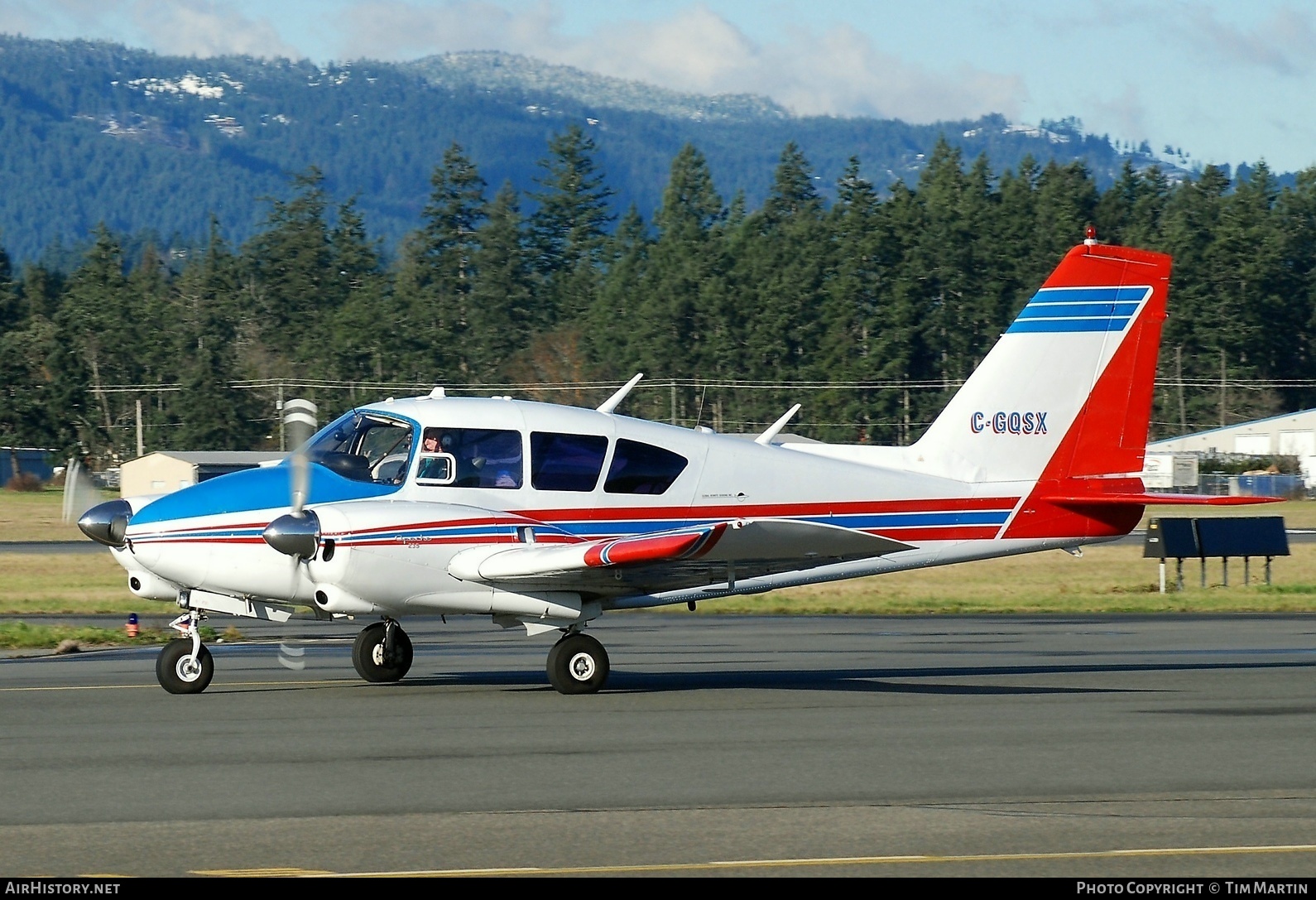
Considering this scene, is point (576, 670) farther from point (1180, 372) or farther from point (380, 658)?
point (1180, 372)

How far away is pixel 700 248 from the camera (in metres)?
102

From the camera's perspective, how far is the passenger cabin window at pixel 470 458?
1327cm

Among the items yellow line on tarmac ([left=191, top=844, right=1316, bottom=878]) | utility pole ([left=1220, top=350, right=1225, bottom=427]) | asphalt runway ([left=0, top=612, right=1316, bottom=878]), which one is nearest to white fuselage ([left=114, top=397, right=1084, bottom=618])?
asphalt runway ([left=0, top=612, right=1316, bottom=878])

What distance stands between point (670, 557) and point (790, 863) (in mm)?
5585

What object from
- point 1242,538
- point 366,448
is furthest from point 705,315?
point 366,448

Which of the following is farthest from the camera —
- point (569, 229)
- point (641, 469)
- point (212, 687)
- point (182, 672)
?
point (569, 229)

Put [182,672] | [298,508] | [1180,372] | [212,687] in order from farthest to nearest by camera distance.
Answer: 1. [1180,372]
2. [212,687]
3. [182,672]
4. [298,508]

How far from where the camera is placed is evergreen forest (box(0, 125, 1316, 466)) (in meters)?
94.7

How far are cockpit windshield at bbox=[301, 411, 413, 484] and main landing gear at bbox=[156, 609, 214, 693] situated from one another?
5.38 ft

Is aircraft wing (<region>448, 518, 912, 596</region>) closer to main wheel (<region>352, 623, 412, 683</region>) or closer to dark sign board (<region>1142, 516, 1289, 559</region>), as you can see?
main wheel (<region>352, 623, 412, 683</region>)

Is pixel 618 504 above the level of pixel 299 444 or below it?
below

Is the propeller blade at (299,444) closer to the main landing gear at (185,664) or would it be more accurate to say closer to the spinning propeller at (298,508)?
the spinning propeller at (298,508)

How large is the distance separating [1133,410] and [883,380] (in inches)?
3060

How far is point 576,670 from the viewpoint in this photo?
43.4 ft
